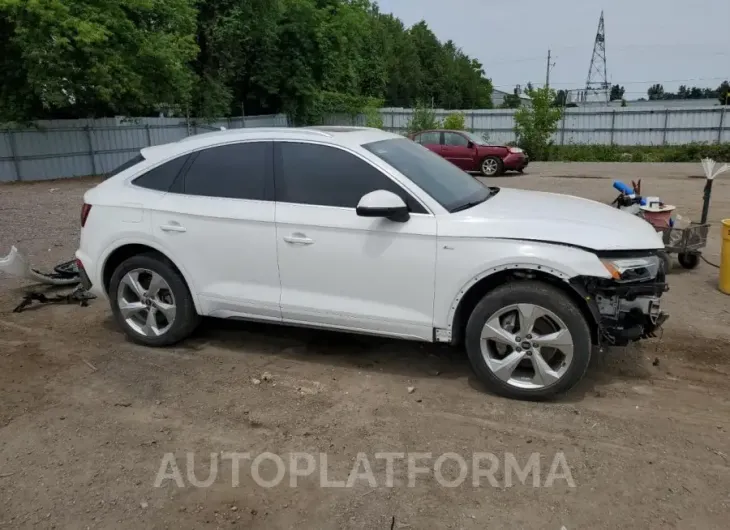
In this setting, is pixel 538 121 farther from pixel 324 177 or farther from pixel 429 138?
pixel 324 177

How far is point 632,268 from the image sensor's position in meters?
3.82

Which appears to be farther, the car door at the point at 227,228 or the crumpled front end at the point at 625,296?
the car door at the point at 227,228

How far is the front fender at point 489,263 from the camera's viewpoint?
378cm

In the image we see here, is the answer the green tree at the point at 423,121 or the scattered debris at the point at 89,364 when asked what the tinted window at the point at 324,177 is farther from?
the green tree at the point at 423,121

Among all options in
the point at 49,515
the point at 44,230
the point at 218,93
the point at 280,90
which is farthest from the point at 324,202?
the point at 280,90

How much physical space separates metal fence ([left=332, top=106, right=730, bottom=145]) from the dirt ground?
89.5 ft

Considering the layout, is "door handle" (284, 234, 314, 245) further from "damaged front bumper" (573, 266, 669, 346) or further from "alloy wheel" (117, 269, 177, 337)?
"damaged front bumper" (573, 266, 669, 346)

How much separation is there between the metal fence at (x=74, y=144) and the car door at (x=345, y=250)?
17.1 meters

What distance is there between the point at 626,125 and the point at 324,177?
3038cm

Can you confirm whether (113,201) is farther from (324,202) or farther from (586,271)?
(586,271)

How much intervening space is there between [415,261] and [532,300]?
2.62 feet

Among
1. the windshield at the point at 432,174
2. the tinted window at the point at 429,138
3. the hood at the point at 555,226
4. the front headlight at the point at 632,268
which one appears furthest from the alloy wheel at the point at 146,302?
the tinted window at the point at 429,138

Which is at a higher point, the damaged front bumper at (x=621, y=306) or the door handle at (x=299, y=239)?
the door handle at (x=299, y=239)

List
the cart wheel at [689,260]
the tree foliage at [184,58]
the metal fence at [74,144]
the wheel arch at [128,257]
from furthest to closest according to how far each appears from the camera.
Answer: the metal fence at [74,144], the tree foliage at [184,58], the cart wheel at [689,260], the wheel arch at [128,257]
